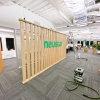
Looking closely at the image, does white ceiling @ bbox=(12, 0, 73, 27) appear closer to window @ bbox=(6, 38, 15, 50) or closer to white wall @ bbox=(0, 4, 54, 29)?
white wall @ bbox=(0, 4, 54, 29)

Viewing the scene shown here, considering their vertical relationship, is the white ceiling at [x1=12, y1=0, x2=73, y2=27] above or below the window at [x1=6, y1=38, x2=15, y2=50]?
above

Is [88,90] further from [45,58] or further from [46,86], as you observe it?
[45,58]

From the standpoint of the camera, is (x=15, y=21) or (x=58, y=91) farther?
(x=15, y=21)

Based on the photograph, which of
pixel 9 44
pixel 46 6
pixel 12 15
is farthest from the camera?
pixel 9 44

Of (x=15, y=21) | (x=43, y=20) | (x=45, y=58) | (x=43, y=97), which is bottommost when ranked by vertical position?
(x=43, y=97)

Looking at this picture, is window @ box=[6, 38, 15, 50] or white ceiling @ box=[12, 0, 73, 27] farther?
window @ box=[6, 38, 15, 50]

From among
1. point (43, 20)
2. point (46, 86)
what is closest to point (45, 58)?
point (46, 86)

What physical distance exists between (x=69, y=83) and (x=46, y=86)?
0.88 m

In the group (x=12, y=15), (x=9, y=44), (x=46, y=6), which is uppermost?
(x=46, y=6)

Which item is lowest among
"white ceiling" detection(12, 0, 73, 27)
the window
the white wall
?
the window

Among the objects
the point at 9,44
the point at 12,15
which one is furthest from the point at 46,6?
the point at 9,44

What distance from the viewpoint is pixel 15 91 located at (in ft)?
5.69

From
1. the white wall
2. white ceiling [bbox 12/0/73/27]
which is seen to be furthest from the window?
white ceiling [bbox 12/0/73/27]

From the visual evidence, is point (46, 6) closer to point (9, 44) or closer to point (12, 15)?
point (12, 15)
